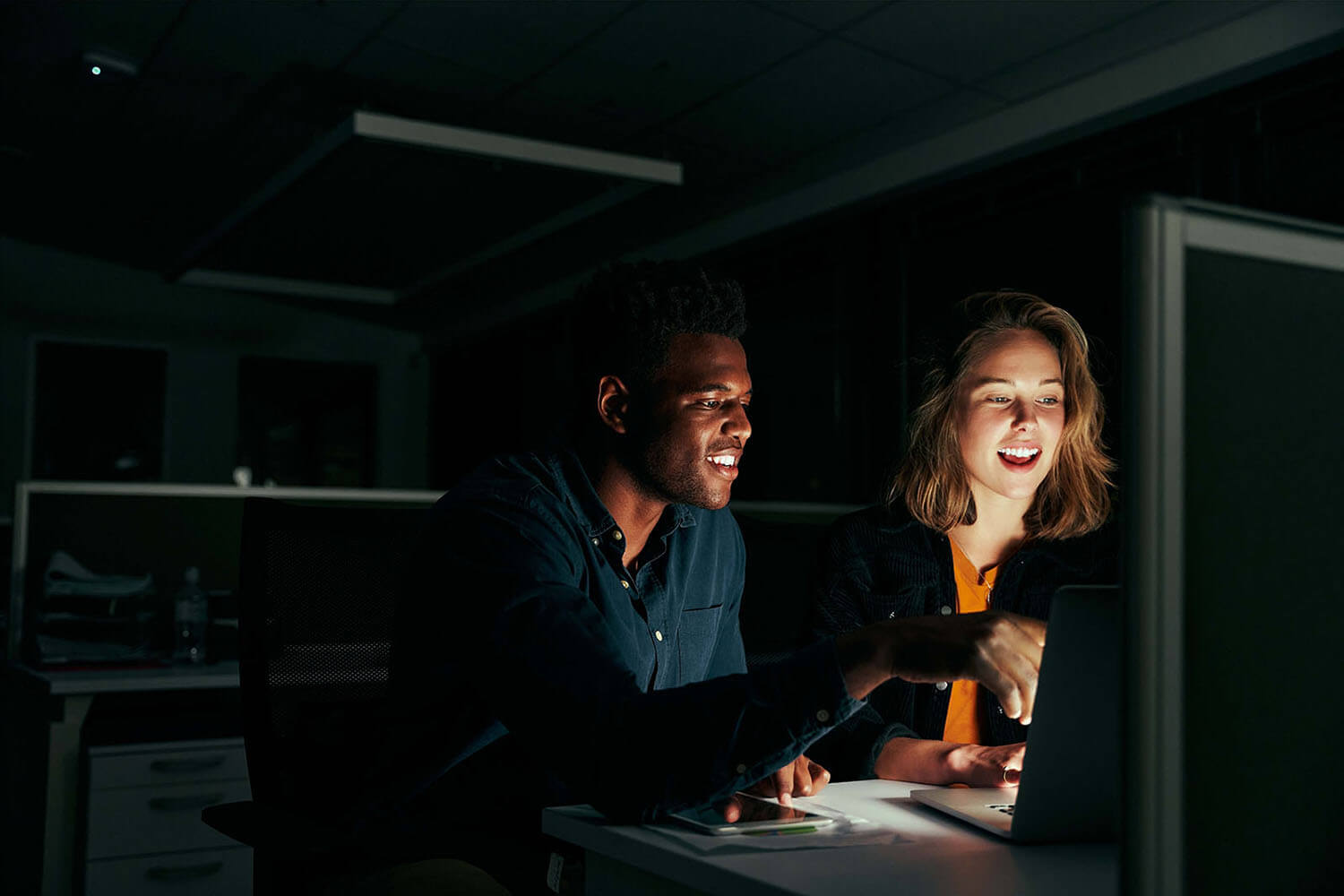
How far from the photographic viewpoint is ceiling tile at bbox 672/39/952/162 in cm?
389

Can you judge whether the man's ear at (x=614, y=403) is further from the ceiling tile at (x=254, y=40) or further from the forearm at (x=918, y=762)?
the ceiling tile at (x=254, y=40)

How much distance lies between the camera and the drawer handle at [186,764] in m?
2.40

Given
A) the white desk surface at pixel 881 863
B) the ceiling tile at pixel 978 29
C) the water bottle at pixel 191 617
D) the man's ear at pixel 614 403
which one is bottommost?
the water bottle at pixel 191 617

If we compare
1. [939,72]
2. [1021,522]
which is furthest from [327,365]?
[1021,522]

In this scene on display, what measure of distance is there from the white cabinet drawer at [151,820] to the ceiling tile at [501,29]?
2406mm

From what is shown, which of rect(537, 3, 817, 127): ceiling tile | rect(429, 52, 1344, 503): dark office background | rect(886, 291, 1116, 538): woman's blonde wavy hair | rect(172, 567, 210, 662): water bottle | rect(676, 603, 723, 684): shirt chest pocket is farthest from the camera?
rect(537, 3, 817, 127): ceiling tile

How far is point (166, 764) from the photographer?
240cm

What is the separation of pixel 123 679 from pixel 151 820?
330 millimetres

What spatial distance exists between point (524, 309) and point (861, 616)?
19.1 ft

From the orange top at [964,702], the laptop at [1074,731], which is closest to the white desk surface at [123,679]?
the orange top at [964,702]

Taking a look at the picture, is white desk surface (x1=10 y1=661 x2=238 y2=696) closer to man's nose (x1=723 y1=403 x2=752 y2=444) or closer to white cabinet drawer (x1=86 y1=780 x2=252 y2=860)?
white cabinet drawer (x1=86 y1=780 x2=252 y2=860)

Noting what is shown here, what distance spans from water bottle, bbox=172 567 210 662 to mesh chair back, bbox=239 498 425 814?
172cm

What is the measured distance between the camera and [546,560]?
3.86 ft


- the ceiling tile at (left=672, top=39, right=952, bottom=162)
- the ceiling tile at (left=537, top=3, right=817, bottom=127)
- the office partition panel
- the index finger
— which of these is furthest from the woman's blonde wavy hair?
the ceiling tile at (left=672, top=39, right=952, bottom=162)
